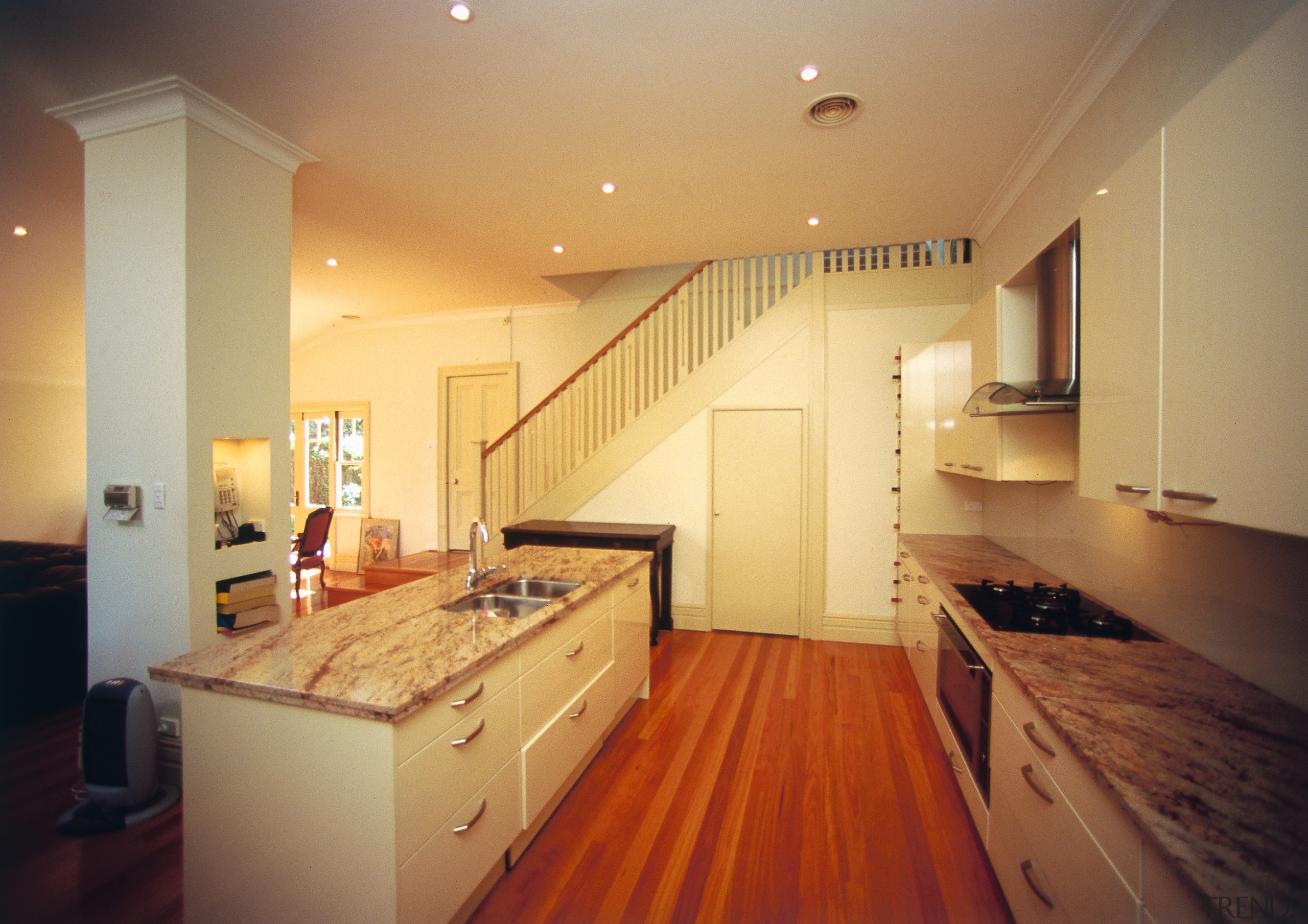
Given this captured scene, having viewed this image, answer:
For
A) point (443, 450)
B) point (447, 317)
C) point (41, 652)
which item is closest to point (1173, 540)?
point (41, 652)

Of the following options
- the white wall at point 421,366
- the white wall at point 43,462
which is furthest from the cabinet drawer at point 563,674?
the white wall at point 43,462

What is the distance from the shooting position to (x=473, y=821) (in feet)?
5.40

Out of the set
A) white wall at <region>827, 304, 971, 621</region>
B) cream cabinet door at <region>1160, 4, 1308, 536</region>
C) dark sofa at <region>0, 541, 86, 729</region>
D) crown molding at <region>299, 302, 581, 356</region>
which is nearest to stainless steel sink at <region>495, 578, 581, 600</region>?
cream cabinet door at <region>1160, 4, 1308, 536</region>

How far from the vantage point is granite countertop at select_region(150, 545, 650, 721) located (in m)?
1.39

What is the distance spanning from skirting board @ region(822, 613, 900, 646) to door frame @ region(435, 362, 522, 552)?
4374mm

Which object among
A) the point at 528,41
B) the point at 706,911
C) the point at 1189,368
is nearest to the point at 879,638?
the point at 706,911

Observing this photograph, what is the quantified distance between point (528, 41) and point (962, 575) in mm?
3008

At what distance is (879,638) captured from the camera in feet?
14.2

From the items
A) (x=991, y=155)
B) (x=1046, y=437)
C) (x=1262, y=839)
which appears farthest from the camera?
(x=991, y=155)

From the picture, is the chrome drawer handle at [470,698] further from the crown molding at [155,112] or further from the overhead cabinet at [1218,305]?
the crown molding at [155,112]

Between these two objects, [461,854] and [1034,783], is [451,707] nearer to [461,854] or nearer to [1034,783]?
[461,854]

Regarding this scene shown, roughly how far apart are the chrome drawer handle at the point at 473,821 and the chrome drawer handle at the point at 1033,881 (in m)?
1.52

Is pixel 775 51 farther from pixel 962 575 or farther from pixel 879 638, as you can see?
pixel 879 638

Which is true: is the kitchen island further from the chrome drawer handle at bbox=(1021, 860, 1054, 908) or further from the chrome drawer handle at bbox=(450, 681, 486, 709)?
the chrome drawer handle at bbox=(1021, 860, 1054, 908)
